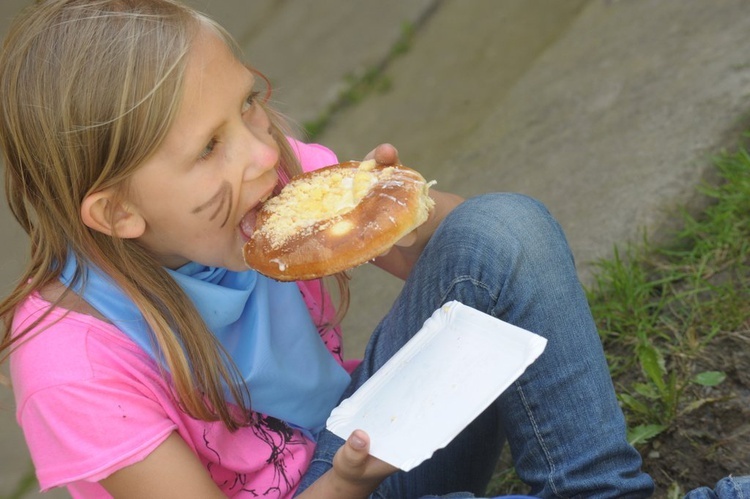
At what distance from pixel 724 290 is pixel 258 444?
1.27m

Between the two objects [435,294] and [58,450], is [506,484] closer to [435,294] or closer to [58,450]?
[435,294]

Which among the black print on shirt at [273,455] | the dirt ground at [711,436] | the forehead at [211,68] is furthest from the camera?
the dirt ground at [711,436]

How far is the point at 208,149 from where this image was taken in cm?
157

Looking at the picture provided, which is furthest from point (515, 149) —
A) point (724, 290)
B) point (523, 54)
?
point (724, 290)

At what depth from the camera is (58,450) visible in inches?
59.8

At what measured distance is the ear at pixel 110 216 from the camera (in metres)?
1.55

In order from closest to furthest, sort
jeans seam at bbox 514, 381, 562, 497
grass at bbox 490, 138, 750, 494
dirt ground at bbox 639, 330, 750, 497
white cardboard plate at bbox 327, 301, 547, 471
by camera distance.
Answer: white cardboard plate at bbox 327, 301, 547, 471, jeans seam at bbox 514, 381, 562, 497, dirt ground at bbox 639, 330, 750, 497, grass at bbox 490, 138, 750, 494

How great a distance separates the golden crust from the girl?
81 mm

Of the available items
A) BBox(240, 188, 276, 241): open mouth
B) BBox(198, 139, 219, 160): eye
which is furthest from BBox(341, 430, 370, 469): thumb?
BBox(198, 139, 219, 160): eye

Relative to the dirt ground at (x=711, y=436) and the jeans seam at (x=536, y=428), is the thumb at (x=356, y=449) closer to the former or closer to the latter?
the jeans seam at (x=536, y=428)

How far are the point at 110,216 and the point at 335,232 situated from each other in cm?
42

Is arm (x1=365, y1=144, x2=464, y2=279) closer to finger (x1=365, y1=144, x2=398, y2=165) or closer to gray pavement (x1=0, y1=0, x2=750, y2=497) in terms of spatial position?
finger (x1=365, y1=144, x2=398, y2=165)

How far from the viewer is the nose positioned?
1.58 meters

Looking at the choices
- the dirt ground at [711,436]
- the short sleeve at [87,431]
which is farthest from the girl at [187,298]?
the dirt ground at [711,436]
